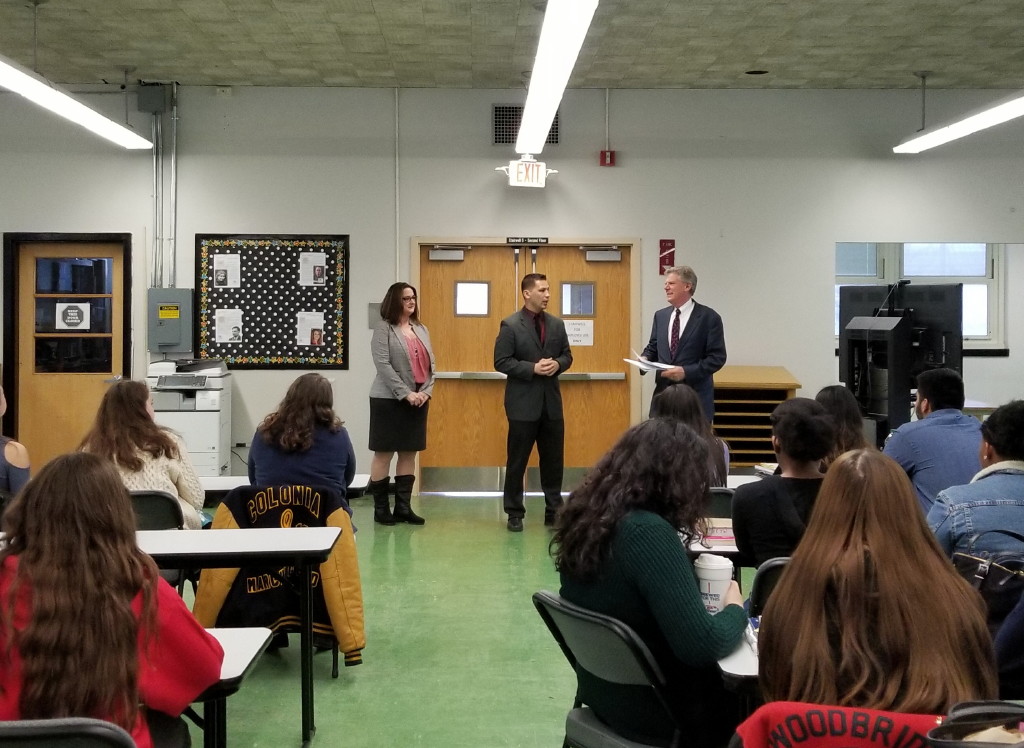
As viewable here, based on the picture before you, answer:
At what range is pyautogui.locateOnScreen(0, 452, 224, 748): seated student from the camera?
158 centimetres

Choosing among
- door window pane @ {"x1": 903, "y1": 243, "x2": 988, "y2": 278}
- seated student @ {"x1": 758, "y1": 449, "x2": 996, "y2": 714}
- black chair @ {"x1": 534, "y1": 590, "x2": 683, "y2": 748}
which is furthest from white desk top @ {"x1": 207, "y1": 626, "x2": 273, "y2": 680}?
door window pane @ {"x1": 903, "y1": 243, "x2": 988, "y2": 278}

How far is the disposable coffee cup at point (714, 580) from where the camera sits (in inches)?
79.8

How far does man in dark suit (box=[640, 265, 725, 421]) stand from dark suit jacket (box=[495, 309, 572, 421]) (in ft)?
2.59

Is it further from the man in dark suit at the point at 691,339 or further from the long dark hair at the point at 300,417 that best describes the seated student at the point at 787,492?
the man in dark suit at the point at 691,339

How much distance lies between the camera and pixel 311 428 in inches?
147

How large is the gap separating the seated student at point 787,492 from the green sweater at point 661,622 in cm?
65

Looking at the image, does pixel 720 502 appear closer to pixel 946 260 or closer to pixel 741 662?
pixel 741 662

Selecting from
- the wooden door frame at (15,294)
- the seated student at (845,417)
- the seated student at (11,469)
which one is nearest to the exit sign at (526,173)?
the wooden door frame at (15,294)

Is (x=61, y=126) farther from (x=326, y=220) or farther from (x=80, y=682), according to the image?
(x=80, y=682)

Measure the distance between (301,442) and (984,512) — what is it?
2.38m

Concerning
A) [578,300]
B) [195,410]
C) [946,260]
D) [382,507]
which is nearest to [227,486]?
[382,507]

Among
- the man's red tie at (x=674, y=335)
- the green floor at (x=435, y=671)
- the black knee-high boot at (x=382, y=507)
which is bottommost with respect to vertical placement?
the green floor at (x=435, y=671)

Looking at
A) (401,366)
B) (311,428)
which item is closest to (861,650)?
(311,428)

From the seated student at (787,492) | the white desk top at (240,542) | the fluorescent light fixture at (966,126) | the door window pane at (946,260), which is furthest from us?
the door window pane at (946,260)
